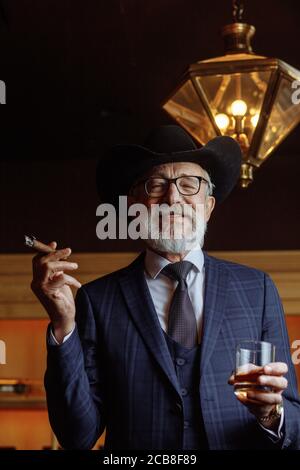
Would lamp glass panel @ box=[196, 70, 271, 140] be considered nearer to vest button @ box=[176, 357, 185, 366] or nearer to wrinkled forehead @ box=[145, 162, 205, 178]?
wrinkled forehead @ box=[145, 162, 205, 178]

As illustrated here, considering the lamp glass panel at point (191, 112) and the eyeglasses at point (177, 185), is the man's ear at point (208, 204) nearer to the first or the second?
the eyeglasses at point (177, 185)

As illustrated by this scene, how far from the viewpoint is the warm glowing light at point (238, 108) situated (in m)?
2.57

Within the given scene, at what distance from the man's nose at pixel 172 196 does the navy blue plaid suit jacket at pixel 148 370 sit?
19 cm

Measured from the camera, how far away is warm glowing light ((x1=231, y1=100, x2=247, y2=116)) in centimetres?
257

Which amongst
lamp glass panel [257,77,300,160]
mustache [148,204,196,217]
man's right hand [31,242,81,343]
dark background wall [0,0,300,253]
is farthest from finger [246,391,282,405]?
dark background wall [0,0,300,253]

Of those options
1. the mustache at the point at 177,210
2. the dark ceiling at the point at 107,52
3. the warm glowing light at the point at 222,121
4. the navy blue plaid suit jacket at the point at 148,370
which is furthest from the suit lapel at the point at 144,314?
the dark ceiling at the point at 107,52

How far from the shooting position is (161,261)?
2174 mm

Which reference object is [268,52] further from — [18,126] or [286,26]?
[18,126]

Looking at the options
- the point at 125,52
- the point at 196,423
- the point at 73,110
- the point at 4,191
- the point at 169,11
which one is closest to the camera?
the point at 196,423

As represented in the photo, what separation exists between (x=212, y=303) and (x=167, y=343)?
0.15m

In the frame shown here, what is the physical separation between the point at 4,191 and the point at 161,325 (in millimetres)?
3540

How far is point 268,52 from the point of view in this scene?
13.0 ft

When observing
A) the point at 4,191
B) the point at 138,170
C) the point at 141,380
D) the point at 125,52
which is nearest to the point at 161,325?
the point at 141,380

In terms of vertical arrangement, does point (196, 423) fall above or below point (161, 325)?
below
